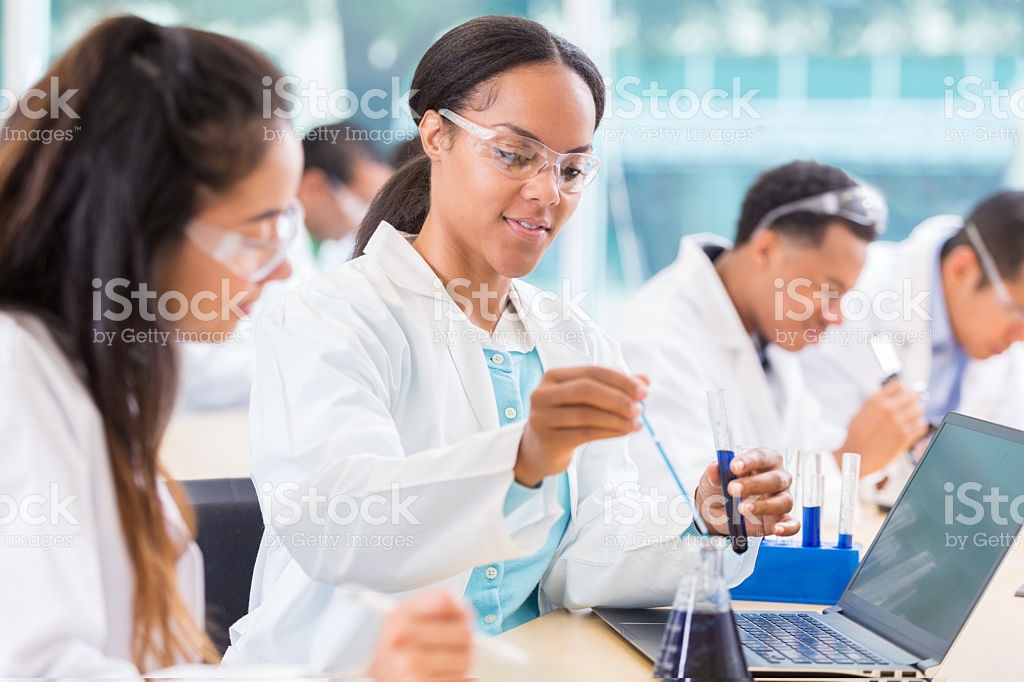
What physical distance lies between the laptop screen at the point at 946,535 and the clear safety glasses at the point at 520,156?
646 millimetres

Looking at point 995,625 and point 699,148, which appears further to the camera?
point 699,148

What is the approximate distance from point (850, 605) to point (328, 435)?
2.49 feet

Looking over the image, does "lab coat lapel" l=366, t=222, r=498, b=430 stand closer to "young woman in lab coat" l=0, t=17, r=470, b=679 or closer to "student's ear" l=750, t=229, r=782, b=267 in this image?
"young woman in lab coat" l=0, t=17, r=470, b=679

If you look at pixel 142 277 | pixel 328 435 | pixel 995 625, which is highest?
pixel 142 277

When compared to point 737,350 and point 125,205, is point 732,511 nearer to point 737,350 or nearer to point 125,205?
point 125,205

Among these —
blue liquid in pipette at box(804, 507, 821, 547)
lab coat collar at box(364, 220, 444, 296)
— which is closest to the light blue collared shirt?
lab coat collar at box(364, 220, 444, 296)

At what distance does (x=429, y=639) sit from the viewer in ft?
2.81

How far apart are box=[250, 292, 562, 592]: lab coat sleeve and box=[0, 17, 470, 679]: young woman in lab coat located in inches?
9.0

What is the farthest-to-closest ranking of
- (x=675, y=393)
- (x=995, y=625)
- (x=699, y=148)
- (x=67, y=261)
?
1. (x=699, y=148)
2. (x=675, y=393)
3. (x=995, y=625)
4. (x=67, y=261)

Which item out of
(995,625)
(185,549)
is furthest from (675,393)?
(185,549)

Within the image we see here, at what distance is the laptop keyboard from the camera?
129 centimetres

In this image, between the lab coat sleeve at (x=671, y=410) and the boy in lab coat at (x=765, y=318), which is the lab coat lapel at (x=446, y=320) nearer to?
the lab coat sleeve at (x=671, y=410)

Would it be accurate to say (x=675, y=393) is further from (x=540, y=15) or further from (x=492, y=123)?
(x=540, y=15)

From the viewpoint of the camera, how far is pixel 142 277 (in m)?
1.01
